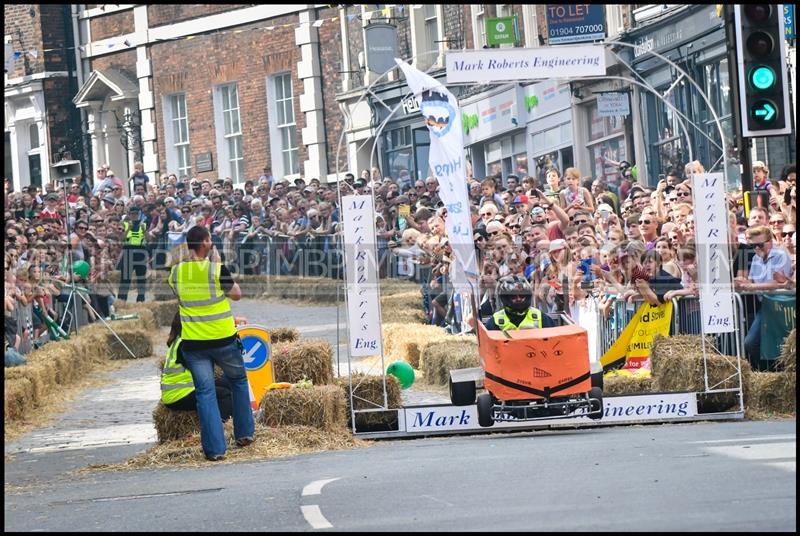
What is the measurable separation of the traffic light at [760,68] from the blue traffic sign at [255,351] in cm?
554

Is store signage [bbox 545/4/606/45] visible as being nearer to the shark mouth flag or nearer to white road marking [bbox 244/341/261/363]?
the shark mouth flag

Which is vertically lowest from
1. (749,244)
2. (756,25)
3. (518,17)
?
(749,244)

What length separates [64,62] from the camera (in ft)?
192

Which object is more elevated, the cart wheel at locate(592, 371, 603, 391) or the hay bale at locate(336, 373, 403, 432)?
the cart wheel at locate(592, 371, 603, 391)

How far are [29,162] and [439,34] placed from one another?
748 inches

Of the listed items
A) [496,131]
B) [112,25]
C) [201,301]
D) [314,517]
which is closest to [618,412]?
[201,301]

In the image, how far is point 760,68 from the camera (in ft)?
55.1

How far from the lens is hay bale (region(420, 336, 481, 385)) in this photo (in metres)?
21.9

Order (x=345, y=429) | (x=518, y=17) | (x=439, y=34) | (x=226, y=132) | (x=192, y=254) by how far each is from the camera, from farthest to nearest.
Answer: (x=226, y=132) < (x=439, y=34) < (x=518, y=17) < (x=345, y=429) < (x=192, y=254)

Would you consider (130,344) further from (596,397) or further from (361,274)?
(596,397)

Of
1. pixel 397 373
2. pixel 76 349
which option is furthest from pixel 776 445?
pixel 76 349

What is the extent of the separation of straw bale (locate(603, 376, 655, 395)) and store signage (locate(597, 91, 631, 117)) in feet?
51.8

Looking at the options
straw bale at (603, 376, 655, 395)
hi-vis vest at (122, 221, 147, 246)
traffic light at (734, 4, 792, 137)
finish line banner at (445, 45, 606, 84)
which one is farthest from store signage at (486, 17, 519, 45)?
traffic light at (734, 4, 792, 137)

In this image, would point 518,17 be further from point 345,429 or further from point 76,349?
point 345,429
